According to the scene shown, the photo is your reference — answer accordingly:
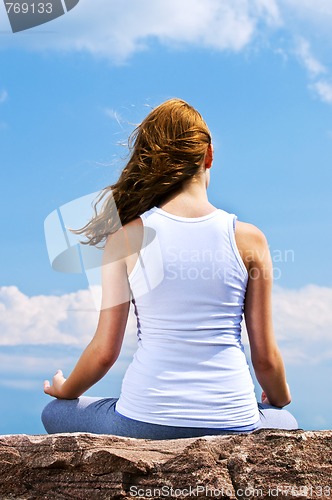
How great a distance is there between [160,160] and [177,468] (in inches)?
50.4

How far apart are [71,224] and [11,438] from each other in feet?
3.55

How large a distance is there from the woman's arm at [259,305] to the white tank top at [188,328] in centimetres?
6

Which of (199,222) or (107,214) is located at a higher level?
(107,214)

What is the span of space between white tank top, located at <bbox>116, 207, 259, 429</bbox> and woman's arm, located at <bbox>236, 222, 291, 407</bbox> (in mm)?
56

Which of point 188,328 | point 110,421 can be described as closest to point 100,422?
point 110,421

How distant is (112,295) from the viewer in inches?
106

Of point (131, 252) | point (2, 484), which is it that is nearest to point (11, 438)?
point (2, 484)

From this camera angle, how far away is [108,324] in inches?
106

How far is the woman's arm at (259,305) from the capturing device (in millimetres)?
2693

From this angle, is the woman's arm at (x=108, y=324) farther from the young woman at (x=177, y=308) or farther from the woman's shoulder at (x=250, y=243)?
the woman's shoulder at (x=250, y=243)

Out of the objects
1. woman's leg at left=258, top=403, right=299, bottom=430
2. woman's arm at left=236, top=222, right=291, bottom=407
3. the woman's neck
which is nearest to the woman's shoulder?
woman's arm at left=236, top=222, right=291, bottom=407

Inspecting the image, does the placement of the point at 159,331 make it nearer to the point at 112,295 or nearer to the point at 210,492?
the point at 112,295

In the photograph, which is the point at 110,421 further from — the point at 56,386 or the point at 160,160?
the point at 160,160

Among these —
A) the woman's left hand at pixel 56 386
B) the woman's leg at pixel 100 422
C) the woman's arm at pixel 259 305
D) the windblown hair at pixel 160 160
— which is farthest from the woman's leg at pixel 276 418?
the windblown hair at pixel 160 160
